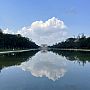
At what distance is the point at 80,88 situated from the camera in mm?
13828

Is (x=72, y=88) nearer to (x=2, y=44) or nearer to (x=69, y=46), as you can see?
(x=2, y=44)

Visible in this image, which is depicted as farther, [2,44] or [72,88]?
[2,44]

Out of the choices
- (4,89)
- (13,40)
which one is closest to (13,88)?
(4,89)

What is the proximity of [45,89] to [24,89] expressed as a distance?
3.49 ft

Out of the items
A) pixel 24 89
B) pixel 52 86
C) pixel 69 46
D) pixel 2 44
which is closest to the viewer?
pixel 24 89

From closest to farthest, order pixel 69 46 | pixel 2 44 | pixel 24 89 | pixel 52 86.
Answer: pixel 24 89 → pixel 52 86 → pixel 2 44 → pixel 69 46

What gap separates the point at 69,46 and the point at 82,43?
6067 cm

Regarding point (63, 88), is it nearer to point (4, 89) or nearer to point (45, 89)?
point (45, 89)

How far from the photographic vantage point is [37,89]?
13.5 meters

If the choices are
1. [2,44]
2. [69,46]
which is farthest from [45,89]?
[69,46]

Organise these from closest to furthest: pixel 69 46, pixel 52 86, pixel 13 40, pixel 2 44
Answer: pixel 52 86
pixel 2 44
pixel 13 40
pixel 69 46

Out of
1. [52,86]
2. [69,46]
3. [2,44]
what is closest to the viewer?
[52,86]

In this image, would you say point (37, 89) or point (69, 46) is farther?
point (69, 46)

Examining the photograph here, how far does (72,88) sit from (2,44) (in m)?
111
